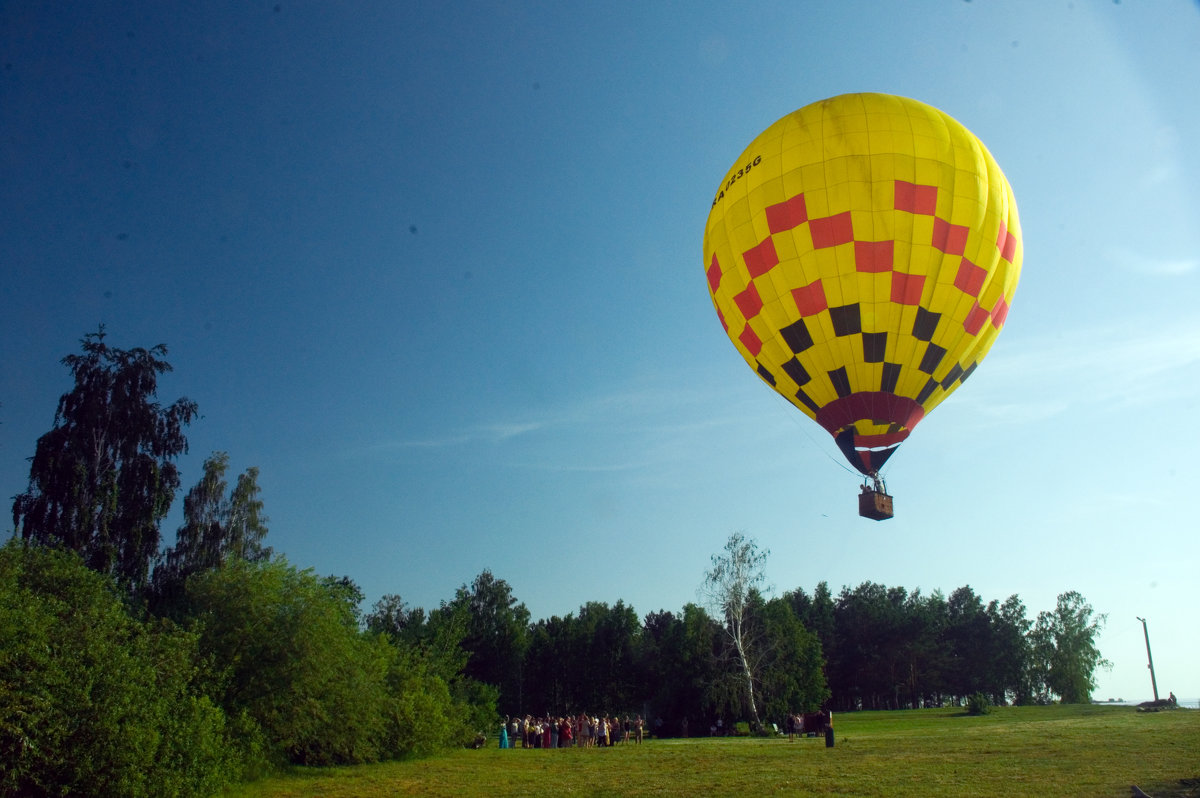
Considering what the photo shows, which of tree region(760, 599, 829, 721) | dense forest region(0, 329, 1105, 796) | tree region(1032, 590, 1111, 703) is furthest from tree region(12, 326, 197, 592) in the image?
tree region(1032, 590, 1111, 703)

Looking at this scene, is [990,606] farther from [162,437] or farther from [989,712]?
[162,437]

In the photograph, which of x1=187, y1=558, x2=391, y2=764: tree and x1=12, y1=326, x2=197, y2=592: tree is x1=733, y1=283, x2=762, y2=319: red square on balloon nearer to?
x1=187, y1=558, x2=391, y2=764: tree

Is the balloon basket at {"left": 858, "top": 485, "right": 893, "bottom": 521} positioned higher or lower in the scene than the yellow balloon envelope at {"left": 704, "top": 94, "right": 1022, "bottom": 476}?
lower

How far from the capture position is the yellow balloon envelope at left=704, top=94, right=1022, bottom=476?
17.2m

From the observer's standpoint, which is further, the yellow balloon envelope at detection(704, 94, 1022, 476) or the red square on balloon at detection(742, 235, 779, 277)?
the red square on balloon at detection(742, 235, 779, 277)

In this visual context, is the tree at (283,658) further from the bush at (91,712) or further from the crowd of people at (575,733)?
the crowd of people at (575,733)

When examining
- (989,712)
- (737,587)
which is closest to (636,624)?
(737,587)

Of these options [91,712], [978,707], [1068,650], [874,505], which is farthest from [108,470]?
[1068,650]

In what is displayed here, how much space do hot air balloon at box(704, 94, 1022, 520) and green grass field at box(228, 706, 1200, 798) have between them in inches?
227

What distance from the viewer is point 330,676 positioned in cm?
2009

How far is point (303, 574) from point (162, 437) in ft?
48.9

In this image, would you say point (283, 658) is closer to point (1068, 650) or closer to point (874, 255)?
point (874, 255)

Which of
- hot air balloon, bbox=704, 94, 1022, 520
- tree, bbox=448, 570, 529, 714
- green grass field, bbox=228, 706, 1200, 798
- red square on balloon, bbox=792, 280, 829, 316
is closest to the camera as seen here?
green grass field, bbox=228, 706, 1200, 798

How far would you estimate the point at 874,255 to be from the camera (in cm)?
1730
